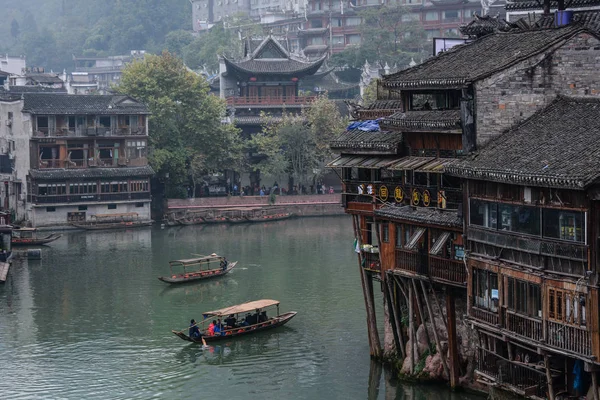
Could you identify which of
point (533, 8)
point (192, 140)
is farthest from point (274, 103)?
point (533, 8)

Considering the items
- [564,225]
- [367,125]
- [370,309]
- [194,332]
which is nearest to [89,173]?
[194,332]

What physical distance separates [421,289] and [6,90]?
68.4m

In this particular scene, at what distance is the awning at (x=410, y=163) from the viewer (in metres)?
36.1

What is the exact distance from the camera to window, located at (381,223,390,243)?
37.7 m

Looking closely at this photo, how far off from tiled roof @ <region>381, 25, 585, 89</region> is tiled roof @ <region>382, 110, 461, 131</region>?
91 centimetres

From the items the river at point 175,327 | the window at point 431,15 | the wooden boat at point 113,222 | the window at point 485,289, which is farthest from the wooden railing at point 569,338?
the window at point 431,15

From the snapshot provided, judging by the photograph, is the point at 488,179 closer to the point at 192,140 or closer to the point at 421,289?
the point at 421,289

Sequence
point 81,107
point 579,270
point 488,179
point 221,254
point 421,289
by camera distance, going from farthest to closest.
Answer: point 81,107 < point 221,254 < point 421,289 < point 488,179 < point 579,270

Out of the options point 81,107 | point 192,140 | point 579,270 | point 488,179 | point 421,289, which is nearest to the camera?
point 579,270

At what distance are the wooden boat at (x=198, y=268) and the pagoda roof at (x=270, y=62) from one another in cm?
3920

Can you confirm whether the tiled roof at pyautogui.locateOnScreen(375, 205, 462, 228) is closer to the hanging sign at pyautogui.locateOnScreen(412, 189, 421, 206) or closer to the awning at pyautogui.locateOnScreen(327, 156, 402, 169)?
the hanging sign at pyautogui.locateOnScreen(412, 189, 421, 206)

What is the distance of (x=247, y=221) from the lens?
281 ft

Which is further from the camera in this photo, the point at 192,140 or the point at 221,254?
the point at 192,140

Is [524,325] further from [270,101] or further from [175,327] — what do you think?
[270,101]
